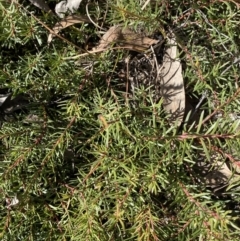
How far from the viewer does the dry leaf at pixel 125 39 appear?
190cm

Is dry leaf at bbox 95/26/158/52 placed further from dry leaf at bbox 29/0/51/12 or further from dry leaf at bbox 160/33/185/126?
dry leaf at bbox 29/0/51/12

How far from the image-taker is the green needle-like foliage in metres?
1.77

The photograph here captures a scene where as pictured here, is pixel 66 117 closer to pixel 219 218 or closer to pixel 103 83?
pixel 103 83

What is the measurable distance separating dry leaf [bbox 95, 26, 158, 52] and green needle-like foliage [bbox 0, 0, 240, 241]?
0.13 ft

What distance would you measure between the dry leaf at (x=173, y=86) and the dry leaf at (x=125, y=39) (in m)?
0.09

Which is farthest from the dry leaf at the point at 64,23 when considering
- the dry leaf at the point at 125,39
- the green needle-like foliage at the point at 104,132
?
the dry leaf at the point at 125,39

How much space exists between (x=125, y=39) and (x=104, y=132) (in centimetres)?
41

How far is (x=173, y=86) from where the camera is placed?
199cm

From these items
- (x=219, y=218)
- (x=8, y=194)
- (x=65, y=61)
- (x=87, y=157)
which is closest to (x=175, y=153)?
(x=219, y=218)

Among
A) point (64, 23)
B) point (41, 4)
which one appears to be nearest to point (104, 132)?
point (64, 23)

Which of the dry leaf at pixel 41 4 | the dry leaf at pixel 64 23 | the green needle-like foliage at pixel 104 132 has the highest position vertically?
the dry leaf at pixel 41 4

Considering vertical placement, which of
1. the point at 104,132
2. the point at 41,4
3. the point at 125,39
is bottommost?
the point at 104,132

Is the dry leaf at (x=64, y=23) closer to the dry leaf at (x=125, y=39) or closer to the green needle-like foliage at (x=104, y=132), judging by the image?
the green needle-like foliage at (x=104, y=132)

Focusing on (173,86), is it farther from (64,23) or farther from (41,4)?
(41,4)
